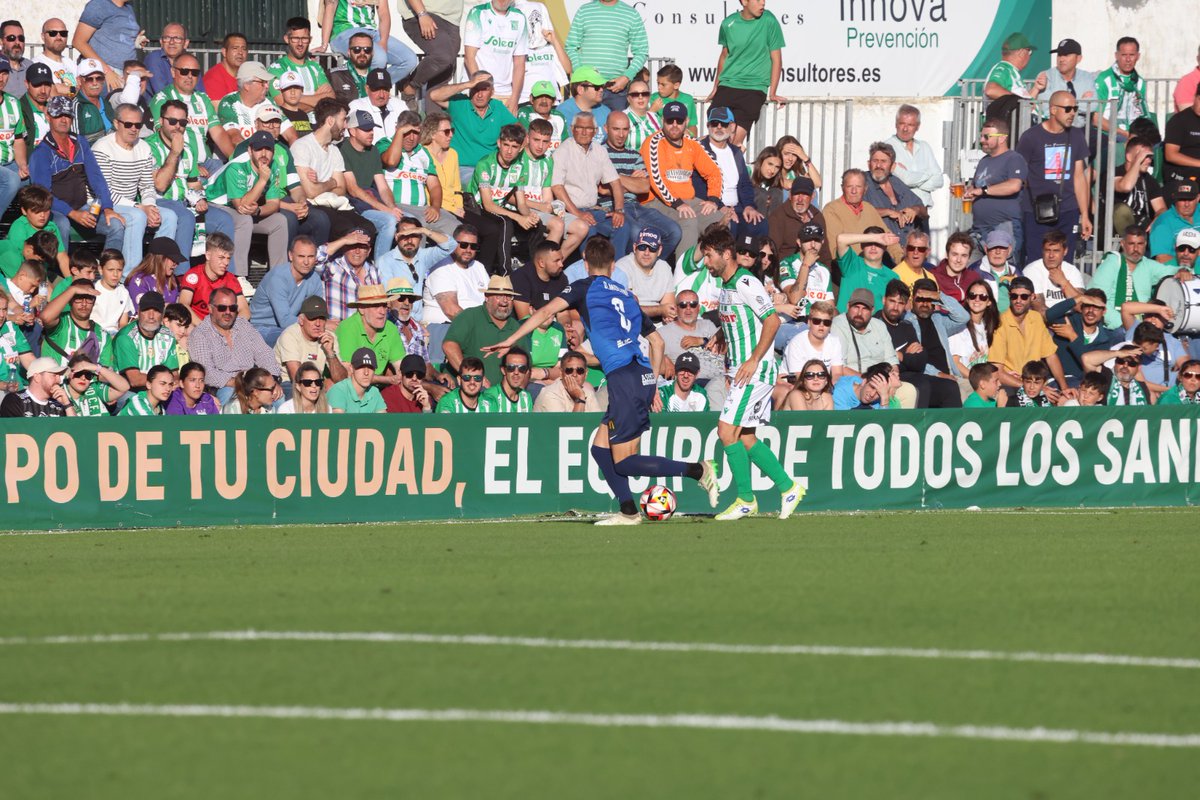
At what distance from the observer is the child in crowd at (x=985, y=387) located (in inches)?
691

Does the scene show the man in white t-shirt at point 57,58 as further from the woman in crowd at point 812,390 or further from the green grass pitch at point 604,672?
the woman in crowd at point 812,390

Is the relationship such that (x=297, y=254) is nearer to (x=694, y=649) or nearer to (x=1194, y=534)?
(x=1194, y=534)

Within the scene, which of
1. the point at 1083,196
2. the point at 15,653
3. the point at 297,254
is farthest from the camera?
the point at 1083,196

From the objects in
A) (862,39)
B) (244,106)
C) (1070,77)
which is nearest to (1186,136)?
(1070,77)

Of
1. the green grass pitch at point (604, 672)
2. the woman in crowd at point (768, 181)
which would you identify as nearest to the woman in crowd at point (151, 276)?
the green grass pitch at point (604, 672)

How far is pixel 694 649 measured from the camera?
7.61 metres

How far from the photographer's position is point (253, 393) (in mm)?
15398

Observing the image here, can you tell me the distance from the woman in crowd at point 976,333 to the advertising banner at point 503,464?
5.26ft

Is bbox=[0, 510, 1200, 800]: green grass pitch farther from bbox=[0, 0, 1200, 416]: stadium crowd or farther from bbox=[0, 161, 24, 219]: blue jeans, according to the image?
bbox=[0, 161, 24, 219]: blue jeans

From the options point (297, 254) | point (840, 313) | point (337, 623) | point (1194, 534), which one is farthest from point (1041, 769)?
point (840, 313)

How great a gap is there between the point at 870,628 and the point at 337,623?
8.27 feet

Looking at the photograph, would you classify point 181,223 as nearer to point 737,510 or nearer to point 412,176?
point 412,176

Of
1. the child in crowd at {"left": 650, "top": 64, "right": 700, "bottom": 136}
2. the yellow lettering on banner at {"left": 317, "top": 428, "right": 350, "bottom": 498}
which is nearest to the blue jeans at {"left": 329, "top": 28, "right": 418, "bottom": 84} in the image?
the child in crowd at {"left": 650, "top": 64, "right": 700, "bottom": 136}

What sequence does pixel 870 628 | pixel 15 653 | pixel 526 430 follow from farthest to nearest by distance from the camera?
pixel 526 430 → pixel 870 628 → pixel 15 653
